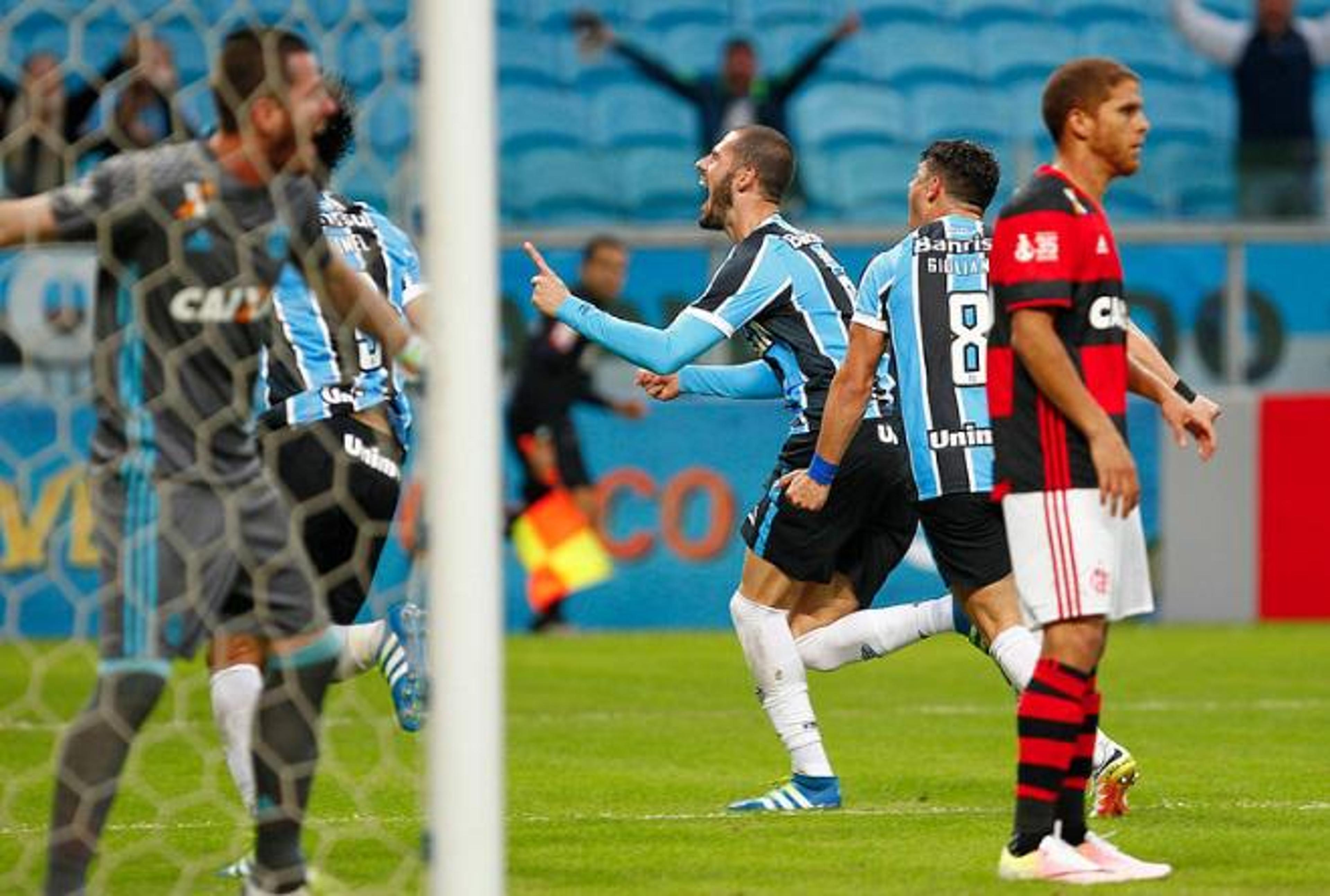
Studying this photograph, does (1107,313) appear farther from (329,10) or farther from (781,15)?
(781,15)

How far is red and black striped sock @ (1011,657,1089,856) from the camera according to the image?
5.79 meters

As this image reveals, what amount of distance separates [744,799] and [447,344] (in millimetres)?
3183

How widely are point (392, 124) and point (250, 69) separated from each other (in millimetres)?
9625

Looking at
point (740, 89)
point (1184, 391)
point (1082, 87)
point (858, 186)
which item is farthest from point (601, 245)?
point (1082, 87)

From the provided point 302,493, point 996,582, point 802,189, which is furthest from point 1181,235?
point 302,493

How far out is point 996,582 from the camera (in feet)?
24.2

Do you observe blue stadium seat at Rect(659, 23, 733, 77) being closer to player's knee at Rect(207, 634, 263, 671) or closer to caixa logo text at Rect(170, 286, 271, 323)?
player's knee at Rect(207, 634, 263, 671)

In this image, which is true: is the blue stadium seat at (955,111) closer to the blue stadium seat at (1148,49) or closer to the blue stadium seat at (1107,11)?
the blue stadium seat at (1148,49)

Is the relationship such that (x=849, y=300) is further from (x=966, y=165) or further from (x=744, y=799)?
(x=744, y=799)

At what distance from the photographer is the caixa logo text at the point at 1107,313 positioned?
5836 mm

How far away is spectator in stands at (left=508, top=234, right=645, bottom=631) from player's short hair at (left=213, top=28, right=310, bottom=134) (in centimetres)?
919

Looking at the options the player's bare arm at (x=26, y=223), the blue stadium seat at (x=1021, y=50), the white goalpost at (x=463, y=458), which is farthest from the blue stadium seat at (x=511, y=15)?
the white goalpost at (x=463, y=458)

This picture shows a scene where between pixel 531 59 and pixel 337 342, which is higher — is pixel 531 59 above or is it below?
above

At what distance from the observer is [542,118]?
17.4 m
